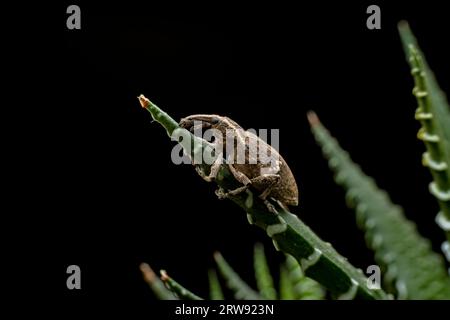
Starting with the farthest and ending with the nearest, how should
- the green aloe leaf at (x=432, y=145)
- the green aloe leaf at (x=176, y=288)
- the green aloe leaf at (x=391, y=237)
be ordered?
the green aloe leaf at (x=391, y=237), the green aloe leaf at (x=176, y=288), the green aloe leaf at (x=432, y=145)

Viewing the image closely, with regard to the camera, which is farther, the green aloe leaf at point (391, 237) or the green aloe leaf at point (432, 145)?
the green aloe leaf at point (391, 237)

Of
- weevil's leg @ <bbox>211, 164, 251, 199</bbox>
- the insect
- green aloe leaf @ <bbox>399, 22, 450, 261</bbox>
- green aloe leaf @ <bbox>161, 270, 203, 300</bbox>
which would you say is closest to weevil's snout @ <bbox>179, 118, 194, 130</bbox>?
the insect

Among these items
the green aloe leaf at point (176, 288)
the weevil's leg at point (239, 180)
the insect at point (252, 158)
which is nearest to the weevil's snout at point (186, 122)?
the insect at point (252, 158)

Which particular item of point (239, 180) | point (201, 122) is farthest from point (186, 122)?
point (239, 180)

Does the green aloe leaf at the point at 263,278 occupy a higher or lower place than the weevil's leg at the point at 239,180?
lower

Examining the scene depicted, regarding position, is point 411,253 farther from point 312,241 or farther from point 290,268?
point 312,241

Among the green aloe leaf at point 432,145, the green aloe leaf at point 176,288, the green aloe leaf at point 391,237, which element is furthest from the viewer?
the green aloe leaf at point 391,237

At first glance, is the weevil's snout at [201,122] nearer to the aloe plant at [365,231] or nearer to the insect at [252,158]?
the insect at [252,158]

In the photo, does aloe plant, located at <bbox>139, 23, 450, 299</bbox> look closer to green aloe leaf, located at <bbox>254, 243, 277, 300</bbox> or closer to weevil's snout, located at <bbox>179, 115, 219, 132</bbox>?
green aloe leaf, located at <bbox>254, 243, 277, 300</bbox>

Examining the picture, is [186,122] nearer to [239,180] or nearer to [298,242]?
[239,180]
